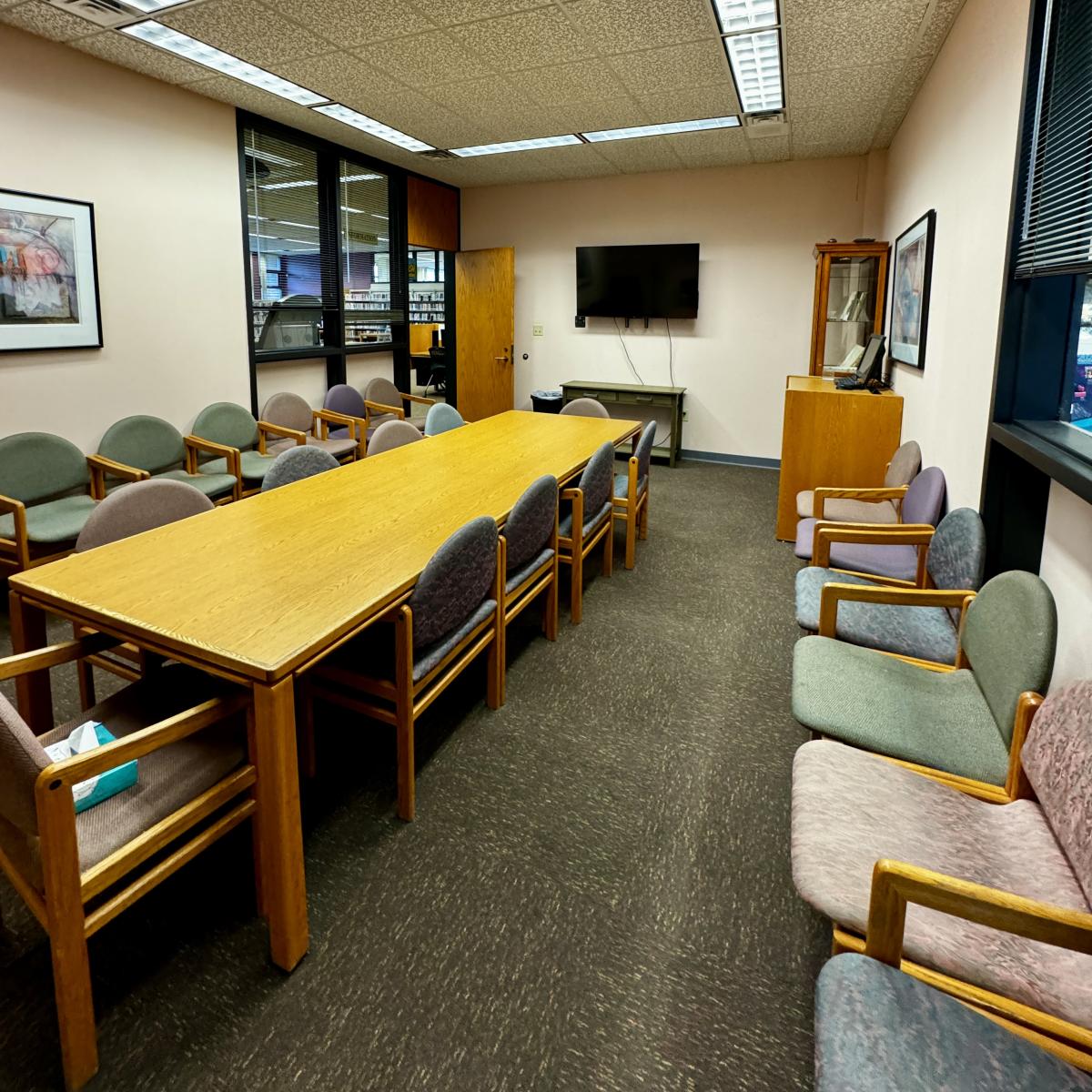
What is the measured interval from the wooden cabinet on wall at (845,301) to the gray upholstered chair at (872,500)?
199 centimetres

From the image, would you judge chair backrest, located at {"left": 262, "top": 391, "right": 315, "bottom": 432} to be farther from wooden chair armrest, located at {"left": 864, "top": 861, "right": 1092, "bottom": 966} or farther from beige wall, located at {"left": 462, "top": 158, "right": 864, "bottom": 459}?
wooden chair armrest, located at {"left": 864, "top": 861, "right": 1092, "bottom": 966}

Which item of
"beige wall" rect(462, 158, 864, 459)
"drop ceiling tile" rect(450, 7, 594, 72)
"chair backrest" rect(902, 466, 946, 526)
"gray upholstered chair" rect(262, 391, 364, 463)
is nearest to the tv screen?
"beige wall" rect(462, 158, 864, 459)

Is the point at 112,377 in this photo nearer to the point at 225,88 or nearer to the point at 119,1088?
the point at 225,88

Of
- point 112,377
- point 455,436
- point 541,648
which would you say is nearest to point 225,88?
point 112,377

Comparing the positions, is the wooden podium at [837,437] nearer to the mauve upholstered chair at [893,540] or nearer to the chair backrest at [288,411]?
the mauve upholstered chair at [893,540]

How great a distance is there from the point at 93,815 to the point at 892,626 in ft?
6.86

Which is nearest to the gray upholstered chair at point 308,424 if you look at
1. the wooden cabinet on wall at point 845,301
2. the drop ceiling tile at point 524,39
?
the drop ceiling tile at point 524,39

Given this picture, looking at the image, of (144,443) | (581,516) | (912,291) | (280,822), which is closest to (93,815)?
(280,822)

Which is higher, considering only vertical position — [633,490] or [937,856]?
[633,490]

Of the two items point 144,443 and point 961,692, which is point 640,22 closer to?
point 961,692

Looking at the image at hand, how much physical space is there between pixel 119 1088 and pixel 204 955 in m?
0.28

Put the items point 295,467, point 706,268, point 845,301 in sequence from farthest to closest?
1. point 706,268
2. point 845,301
3. point 295,467

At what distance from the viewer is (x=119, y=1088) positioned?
128 cm

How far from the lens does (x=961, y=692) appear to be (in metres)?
1.81
